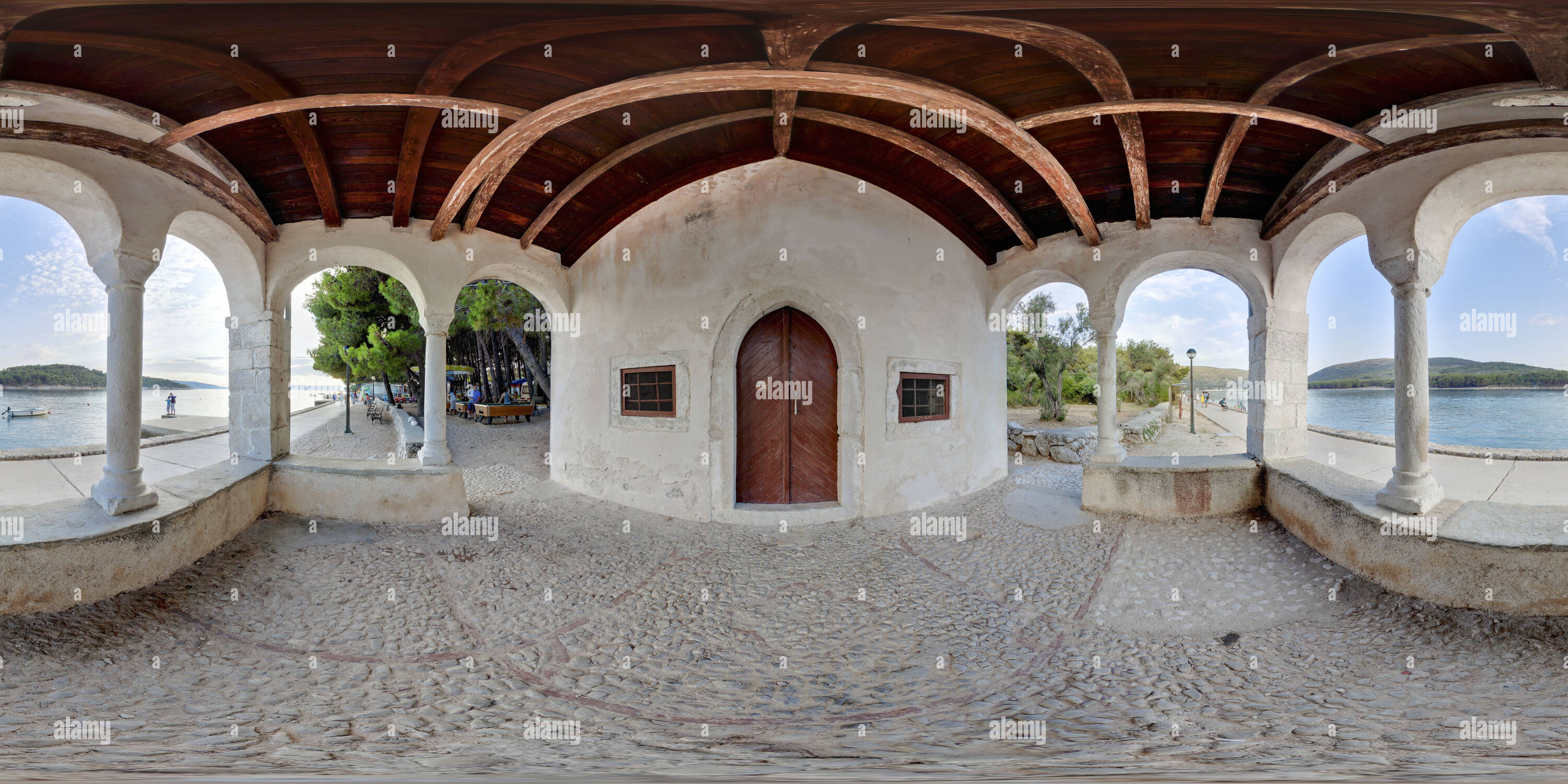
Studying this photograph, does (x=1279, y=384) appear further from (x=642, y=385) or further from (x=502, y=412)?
(x=502, y=412)

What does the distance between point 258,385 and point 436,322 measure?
76.3 inches

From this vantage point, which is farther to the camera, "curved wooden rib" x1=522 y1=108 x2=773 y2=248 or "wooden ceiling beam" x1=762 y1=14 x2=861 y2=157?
"curved wooden rib" x1=522 y1=108 x2=773 y2=248

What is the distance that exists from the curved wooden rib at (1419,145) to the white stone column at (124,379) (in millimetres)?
10960

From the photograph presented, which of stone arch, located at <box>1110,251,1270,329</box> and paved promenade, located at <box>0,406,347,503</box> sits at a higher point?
stone arch, located at <box>1110,251,1270,329</box>

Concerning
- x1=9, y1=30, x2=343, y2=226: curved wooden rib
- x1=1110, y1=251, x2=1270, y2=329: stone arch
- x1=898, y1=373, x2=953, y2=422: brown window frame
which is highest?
x1=9, y1=30, x2=343, y2=226: curved wooden rib

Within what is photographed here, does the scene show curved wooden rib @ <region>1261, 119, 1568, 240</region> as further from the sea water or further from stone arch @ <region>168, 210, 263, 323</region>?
stone arch @ <region>168, 210, 263, 323</region>

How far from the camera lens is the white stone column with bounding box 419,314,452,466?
6906 mm

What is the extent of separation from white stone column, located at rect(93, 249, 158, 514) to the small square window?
4424 millimetres

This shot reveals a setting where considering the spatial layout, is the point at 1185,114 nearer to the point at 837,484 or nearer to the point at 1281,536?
the point at 1281,536

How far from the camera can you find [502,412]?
51.9ft

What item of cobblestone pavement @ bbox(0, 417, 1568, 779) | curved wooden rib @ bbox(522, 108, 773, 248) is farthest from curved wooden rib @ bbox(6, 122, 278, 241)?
cobblestone pavement @ bbox(0, 417, 1568, 779)

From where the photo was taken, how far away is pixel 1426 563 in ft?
13.8

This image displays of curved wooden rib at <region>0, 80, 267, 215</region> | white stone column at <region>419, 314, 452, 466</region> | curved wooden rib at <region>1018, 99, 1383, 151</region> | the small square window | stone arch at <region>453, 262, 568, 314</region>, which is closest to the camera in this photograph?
curved wooden rib at <region>0, 80, 267, 215</region>

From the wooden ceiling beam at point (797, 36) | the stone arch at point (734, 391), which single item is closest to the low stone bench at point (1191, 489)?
the stone arch at point (734, 391)
